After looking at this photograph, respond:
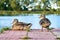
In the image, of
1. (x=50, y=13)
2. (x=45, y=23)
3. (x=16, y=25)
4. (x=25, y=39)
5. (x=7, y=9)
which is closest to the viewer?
(x=25, y=39)

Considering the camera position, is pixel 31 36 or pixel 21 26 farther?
pixel 21 26

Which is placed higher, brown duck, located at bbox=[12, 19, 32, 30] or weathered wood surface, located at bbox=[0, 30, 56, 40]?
weathered wood surface, located at bbox=[0, 30, 56, 40]

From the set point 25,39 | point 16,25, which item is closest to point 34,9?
point 16,25

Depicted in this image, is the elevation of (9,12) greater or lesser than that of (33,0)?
lesser

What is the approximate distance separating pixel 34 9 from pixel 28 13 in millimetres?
470

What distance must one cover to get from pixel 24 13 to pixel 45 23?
6429mm

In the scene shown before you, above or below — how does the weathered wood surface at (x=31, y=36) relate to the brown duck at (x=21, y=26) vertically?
above

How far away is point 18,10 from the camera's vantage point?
1411 centimetres

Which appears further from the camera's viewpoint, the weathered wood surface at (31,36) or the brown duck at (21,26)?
the brown duck at (21,26)

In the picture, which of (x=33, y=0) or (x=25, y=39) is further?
(x=33, y=0)

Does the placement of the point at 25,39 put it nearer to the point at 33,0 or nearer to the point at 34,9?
the point at 33,0

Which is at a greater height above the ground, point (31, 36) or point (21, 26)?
point (31, 36)

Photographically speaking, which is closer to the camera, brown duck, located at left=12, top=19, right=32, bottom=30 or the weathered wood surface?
the weathered wood surface

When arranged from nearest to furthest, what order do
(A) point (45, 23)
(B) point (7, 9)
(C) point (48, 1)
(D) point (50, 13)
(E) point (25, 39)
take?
(E) point (25, 39)
(A) point (45, 23)
(C) point (48, 1)
(D) point (50, 13)
(B) point (7, 9)
